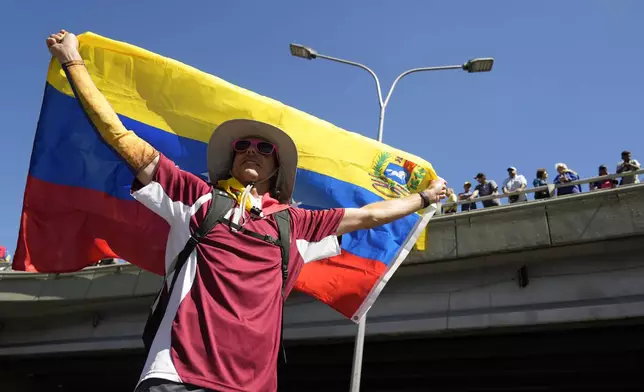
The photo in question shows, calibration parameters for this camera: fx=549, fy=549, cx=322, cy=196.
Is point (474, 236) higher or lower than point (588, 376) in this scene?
higher

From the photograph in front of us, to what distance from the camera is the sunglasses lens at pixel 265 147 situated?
3.10 metres

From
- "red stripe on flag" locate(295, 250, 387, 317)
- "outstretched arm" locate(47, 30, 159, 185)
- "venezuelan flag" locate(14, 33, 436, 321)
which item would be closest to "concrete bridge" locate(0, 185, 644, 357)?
"venezuelan flag" locate(14, 33, 436, 321)

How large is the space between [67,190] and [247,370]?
11.3 ft

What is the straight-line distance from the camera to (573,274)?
9398mm

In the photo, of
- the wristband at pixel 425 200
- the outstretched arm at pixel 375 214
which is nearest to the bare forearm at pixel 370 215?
the outstretched arm at pixel 375 214

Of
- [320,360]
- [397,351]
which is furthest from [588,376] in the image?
[320,360]

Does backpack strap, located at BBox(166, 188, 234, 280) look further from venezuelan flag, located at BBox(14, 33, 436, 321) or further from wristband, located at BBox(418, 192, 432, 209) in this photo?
venezuelan flag, located at BBox(14, 33, 436, 321)

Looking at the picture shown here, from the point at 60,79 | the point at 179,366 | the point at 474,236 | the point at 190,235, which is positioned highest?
the point at 474,236

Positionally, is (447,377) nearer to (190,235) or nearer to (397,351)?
(397,351)

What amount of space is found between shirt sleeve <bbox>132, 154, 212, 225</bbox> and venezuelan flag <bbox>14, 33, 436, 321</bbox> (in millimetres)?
2003

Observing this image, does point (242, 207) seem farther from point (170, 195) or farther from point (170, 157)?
point (170, 157)

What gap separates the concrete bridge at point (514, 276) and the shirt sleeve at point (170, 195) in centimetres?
786

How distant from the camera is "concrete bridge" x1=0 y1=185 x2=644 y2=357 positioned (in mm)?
8859

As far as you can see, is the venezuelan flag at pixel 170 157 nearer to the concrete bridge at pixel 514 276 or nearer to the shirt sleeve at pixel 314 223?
the shirt sleeve at pixel 314 223
